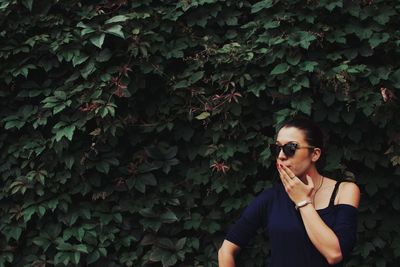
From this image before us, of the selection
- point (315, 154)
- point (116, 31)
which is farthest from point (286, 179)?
point (116, 31)

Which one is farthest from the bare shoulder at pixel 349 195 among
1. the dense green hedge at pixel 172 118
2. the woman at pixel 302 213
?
the dense green hedge at pixel 172 118

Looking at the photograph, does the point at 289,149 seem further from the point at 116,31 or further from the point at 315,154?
the point at 116,31

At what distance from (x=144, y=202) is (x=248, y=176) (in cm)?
82

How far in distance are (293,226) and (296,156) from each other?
354 millimetres

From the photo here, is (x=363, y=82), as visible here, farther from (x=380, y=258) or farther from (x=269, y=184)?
(x=380, y=258)

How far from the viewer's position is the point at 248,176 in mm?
4438

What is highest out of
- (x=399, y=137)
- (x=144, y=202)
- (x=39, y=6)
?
(x=39, y=6)

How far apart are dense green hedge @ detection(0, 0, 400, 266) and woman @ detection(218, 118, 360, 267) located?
108 cm

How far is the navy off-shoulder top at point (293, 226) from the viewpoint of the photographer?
8.98 feet

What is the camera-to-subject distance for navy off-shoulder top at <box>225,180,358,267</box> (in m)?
2.74

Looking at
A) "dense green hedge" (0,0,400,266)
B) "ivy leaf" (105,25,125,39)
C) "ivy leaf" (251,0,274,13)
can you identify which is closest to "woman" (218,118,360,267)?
"dense green hedge" (0,0,400,266)

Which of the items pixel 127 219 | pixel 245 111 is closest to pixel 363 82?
pixel 245 111

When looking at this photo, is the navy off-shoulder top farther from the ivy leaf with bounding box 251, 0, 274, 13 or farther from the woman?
the ivy leaf with bounding box 251, 0, 274, 13

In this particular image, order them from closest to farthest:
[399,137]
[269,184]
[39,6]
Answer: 1. [399,137]
2. [269,184]
3. [39,6]
